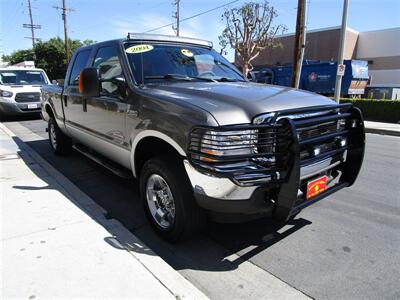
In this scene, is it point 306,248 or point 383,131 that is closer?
point 306,248

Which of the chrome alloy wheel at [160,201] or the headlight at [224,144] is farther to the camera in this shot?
the chrome alloy wheel at [160,201]

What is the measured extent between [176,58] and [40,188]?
247cm

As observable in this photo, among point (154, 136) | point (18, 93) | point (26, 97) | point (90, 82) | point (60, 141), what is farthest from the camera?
point (26, 97)

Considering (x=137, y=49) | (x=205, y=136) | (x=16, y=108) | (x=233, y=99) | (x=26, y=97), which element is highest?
(x=137, y=49)

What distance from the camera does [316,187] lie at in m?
2.97

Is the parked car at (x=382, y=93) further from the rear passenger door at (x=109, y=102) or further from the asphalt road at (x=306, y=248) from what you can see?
the rear passenger door at (x=109, y=102)

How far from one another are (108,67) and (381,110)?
1410cm

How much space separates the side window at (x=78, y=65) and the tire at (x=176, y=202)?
2679mm

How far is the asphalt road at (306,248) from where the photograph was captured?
2.68 meters

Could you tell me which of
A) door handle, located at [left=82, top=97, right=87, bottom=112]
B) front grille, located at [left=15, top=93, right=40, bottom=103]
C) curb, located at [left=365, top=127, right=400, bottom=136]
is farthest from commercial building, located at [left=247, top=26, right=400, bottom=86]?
door handle, located at [left=82, top=97, right=87, bottom=112]

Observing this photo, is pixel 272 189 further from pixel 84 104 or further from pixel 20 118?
pixel 20 118

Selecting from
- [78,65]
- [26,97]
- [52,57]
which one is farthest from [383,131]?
[52,57]

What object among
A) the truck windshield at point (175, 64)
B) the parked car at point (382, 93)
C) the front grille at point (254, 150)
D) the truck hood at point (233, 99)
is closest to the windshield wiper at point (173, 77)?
the truck windshield at point (175, 64)

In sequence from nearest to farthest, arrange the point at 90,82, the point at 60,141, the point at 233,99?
the point at 233,99 → the point at 90,82 → the point at 60,141
